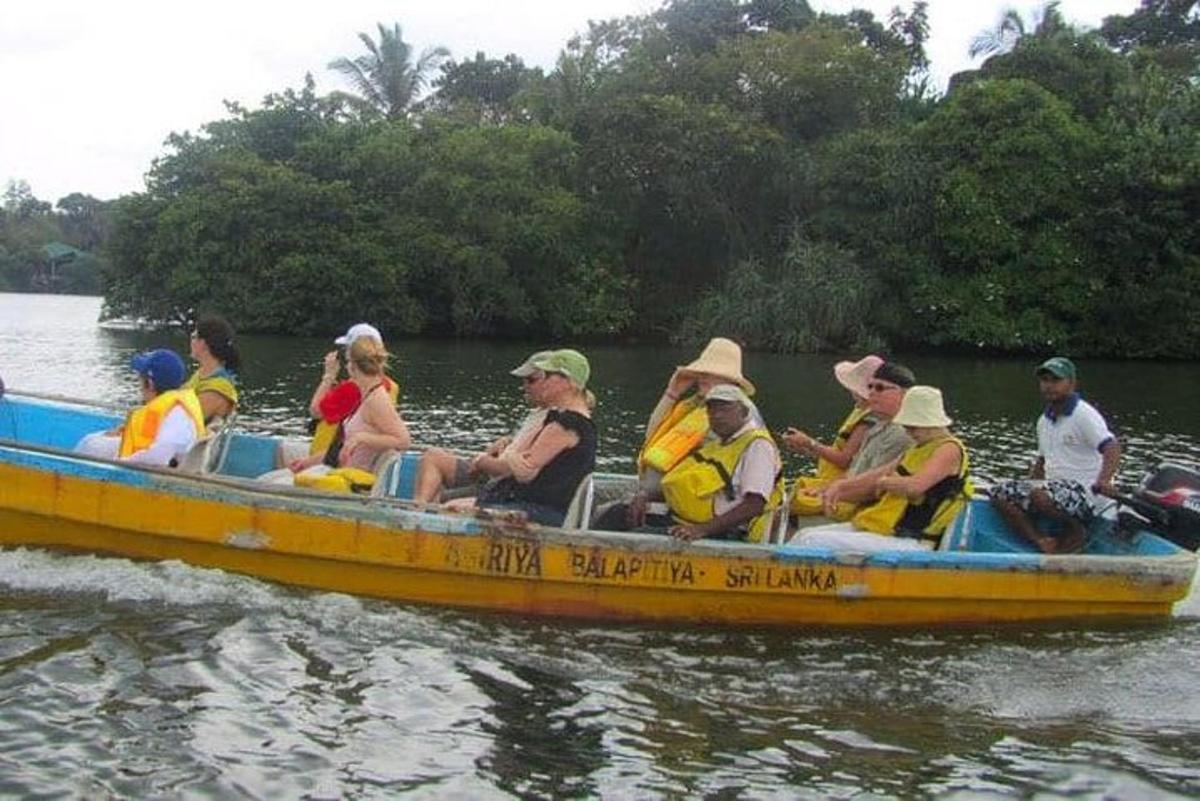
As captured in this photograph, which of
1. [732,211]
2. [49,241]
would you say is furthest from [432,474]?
[49,241]

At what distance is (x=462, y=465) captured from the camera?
31.5 ft

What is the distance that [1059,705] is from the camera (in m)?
7.43

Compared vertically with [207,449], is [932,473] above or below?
above

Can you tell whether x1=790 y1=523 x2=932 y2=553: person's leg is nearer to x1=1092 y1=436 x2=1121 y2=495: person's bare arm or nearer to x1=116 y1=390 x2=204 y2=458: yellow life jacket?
x1=1092 y1=436 x2=1121 y2=495: person's bare arm

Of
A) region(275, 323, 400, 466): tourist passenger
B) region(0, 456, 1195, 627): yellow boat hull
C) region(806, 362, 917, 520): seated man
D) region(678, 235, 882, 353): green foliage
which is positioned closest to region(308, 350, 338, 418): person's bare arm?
region(275, 323, 400, 466): tourist passenger

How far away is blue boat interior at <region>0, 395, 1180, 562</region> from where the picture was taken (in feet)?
30.7

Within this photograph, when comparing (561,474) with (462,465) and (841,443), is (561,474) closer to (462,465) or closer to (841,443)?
(462,465)

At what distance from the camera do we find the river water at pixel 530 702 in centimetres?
605

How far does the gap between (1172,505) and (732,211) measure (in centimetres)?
3921

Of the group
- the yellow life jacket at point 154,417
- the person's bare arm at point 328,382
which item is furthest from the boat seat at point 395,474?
the yellow life jacket at point 154,417

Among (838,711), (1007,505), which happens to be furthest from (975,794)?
(1007,505)

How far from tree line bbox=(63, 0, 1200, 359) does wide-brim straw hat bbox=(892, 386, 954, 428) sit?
33.7m

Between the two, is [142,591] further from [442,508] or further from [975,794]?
[975,794]

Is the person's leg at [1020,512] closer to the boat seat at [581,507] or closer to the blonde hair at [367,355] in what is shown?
the boat seat at [581,507]
